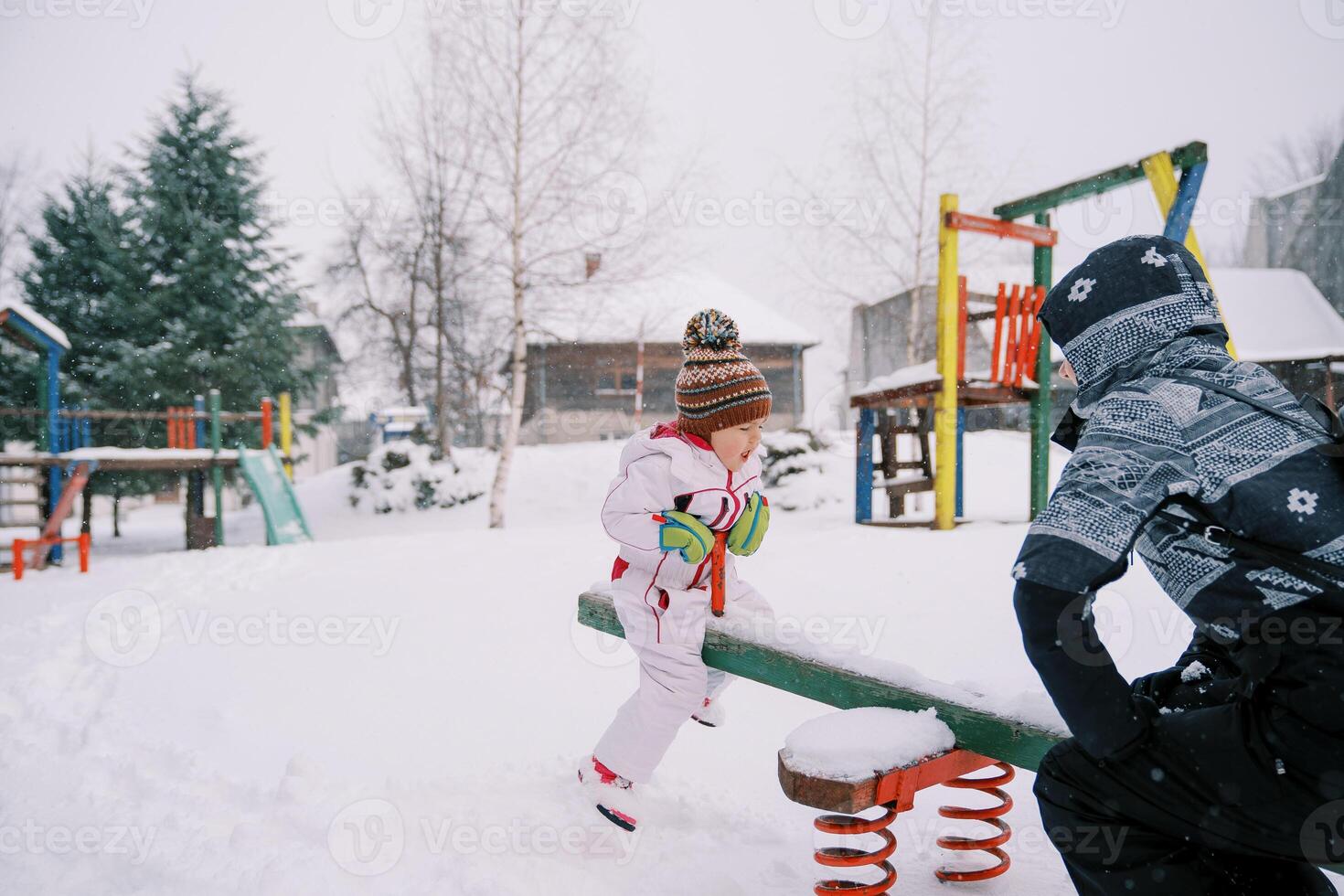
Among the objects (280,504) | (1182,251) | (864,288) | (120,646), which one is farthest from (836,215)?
(1182,251)

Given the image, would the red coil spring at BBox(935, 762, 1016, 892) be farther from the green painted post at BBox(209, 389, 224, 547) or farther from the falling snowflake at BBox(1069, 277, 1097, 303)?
the green painted post at BBox(209, 389, 224, 547)

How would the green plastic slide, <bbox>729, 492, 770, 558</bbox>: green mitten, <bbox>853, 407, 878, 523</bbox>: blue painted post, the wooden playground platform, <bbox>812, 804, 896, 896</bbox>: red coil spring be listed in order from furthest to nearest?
the green plastic slide, the wooden playground platform, <bbox>853, 407, 878, 523</bbox>: blue painted post, <bbox>729, 492, 770, 558</bbox>: green mitten, <bbox>812, 804, 896, 896</bbox>: red coil spring

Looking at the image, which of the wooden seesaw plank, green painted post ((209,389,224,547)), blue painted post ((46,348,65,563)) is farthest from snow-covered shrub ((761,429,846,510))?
the wooden seesaw plank

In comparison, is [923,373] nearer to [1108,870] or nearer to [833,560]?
[833,560]

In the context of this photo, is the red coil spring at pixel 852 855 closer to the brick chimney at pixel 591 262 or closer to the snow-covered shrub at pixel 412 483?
the brick chimney at pixel 591 262

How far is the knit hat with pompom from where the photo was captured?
2.52m

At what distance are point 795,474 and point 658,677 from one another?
34.5 ft

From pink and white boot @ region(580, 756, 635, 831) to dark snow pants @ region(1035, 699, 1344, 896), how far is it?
131 centimetres

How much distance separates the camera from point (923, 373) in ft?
24.0

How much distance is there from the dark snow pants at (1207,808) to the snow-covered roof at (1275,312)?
833 inches

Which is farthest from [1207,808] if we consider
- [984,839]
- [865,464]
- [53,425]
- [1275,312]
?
[1275,312]

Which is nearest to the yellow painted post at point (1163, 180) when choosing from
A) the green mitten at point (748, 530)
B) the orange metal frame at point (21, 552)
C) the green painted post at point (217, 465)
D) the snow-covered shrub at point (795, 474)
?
the green mitten at point (748, 530)

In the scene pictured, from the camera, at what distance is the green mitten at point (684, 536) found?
90.1 inches

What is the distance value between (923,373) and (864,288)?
36.6 ft
